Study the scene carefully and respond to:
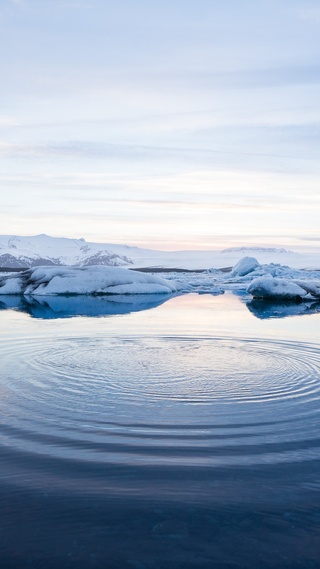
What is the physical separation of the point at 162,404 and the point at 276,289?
16.6 metres

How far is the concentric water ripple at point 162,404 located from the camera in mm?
3764

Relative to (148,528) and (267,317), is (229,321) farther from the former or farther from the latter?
(148,528)

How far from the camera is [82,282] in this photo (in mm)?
22578

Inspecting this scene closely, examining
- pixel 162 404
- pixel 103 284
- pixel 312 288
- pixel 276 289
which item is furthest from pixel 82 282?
pixel 162 404

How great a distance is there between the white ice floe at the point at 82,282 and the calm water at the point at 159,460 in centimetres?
1508

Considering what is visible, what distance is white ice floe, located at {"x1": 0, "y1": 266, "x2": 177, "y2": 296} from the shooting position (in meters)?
22.5

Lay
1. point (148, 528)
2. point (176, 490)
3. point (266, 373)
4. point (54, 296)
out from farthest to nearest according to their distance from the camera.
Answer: point (54, 296)
point (266, 373)
point (176, 490)
point (148, 528)

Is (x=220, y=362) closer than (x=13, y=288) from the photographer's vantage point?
Yes

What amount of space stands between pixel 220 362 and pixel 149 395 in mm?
1887

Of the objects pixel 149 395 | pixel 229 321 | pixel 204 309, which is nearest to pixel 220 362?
pixel 149 395

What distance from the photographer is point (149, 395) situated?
520 centimetres

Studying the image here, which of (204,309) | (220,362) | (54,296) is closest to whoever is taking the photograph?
(220,362)

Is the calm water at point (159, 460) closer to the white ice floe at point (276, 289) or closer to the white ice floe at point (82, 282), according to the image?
the white ice floe at point (276, 289)

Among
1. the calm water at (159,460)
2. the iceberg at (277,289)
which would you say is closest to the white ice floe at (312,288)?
the iceberg at (277,289)
